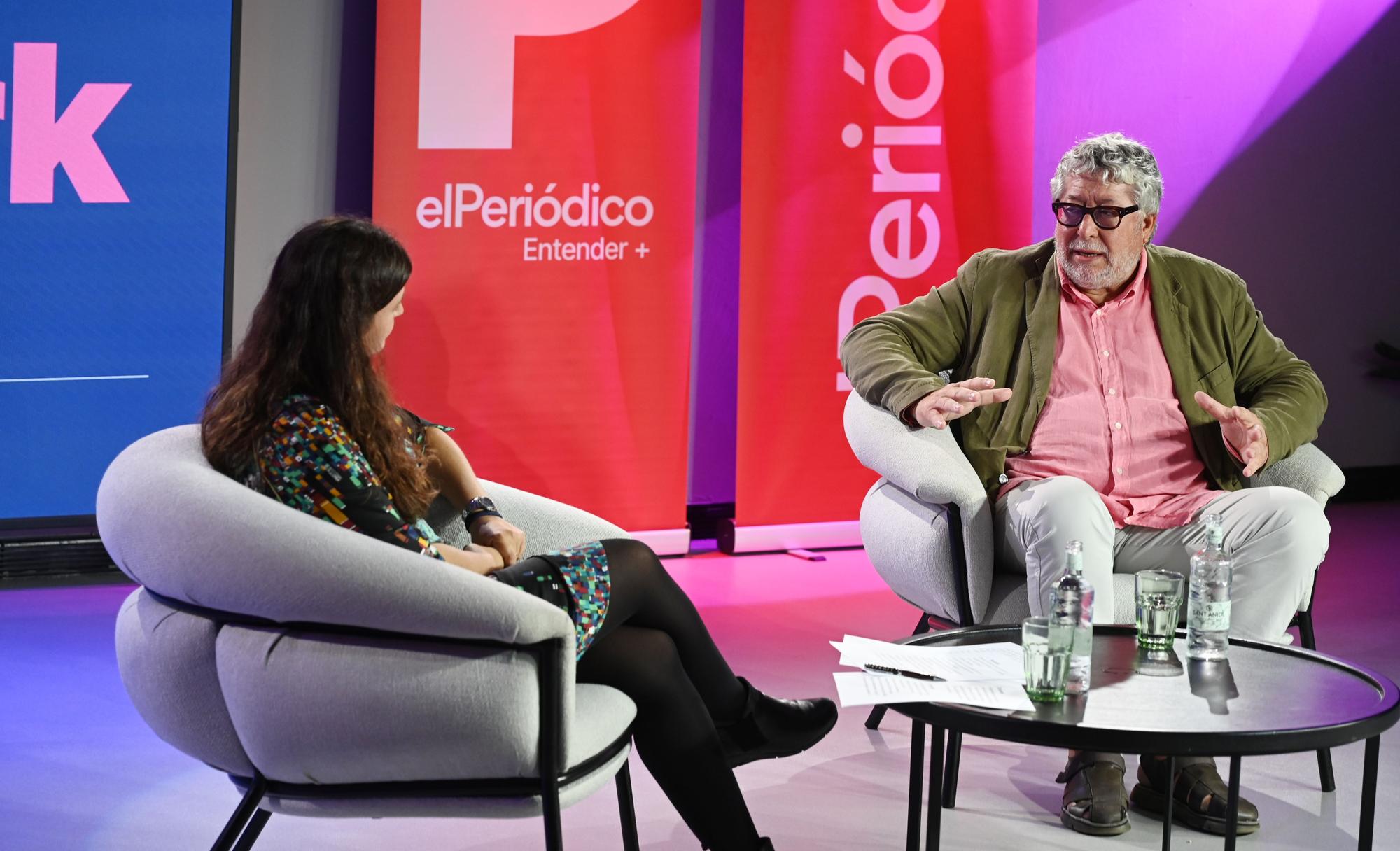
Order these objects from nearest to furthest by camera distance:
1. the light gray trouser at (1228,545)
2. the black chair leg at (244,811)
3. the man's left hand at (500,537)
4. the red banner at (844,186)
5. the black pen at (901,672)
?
the black chair leg at (244,811) < the black pen at (901,672) < the man's left hand at (500,537) < the light gray trouser at (1228,545) < the red banner at (844,186)

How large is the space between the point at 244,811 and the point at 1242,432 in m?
2.21

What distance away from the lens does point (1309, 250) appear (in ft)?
20.9

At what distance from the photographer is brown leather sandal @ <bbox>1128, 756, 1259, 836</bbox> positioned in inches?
114

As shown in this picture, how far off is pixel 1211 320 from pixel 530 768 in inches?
84.4

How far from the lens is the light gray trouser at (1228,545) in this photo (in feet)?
9.97

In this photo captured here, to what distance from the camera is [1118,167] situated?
3.42m

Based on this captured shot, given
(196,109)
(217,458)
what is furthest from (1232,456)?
(196,109)

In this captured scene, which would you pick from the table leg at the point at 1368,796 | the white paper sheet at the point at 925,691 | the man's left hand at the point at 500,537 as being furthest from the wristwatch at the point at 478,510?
the table leg at the point at 1368,796

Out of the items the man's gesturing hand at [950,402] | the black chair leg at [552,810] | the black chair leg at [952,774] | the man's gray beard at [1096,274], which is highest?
the man's gray beard at [1096,274]

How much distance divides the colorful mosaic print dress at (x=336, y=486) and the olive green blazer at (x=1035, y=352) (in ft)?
4.15

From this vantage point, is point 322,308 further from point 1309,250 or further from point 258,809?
point 1309,250

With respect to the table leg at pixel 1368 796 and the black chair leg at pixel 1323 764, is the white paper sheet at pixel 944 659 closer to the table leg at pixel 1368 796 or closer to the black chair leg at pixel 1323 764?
the table leg at pixel 1368 796

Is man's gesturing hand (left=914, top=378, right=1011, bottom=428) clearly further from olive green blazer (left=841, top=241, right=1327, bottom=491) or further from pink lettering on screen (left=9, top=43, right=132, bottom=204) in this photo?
pink lettering on screen (left=9, top=43, right=132, bottom=204)

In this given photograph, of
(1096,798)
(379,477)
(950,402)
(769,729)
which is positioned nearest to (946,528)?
(950,402)
